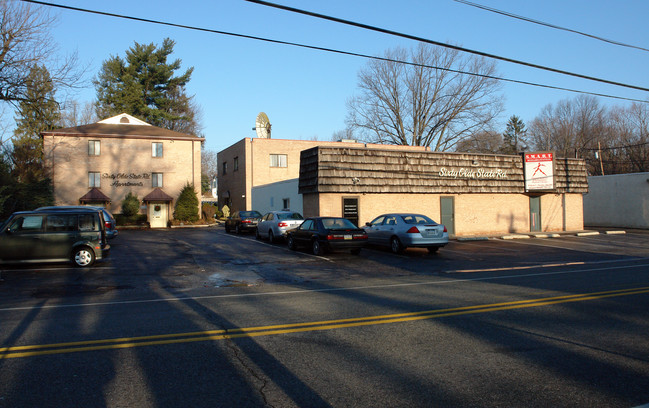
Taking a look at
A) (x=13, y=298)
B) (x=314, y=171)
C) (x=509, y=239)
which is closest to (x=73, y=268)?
(x=13, y=298)

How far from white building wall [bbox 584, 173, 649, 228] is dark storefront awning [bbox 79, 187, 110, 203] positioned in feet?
132

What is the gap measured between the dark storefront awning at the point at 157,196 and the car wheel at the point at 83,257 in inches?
986

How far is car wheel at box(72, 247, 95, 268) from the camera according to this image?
1408 centimetres

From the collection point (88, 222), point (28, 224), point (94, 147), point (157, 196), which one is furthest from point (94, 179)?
point (88, 222)

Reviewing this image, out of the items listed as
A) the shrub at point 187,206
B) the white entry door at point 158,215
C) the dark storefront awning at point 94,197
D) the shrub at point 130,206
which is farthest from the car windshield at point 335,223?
the dark storefront awning at point 94,197

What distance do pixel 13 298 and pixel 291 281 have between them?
6.30 metres

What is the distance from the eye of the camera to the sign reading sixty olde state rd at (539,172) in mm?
27562

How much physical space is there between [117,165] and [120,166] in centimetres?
25

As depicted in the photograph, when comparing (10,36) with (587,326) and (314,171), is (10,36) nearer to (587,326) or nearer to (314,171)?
(314,171)

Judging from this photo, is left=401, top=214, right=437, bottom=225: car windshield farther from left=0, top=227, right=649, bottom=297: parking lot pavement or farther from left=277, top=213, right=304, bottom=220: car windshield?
left=277, top=213, right=304, bottom=220: car windshield

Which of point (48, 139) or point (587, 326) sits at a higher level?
point (48, 139)

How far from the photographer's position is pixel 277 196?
32.1 m

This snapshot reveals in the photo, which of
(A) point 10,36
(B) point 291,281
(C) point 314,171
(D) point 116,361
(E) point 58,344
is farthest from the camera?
(C) point 314,171

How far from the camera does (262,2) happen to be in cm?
965
